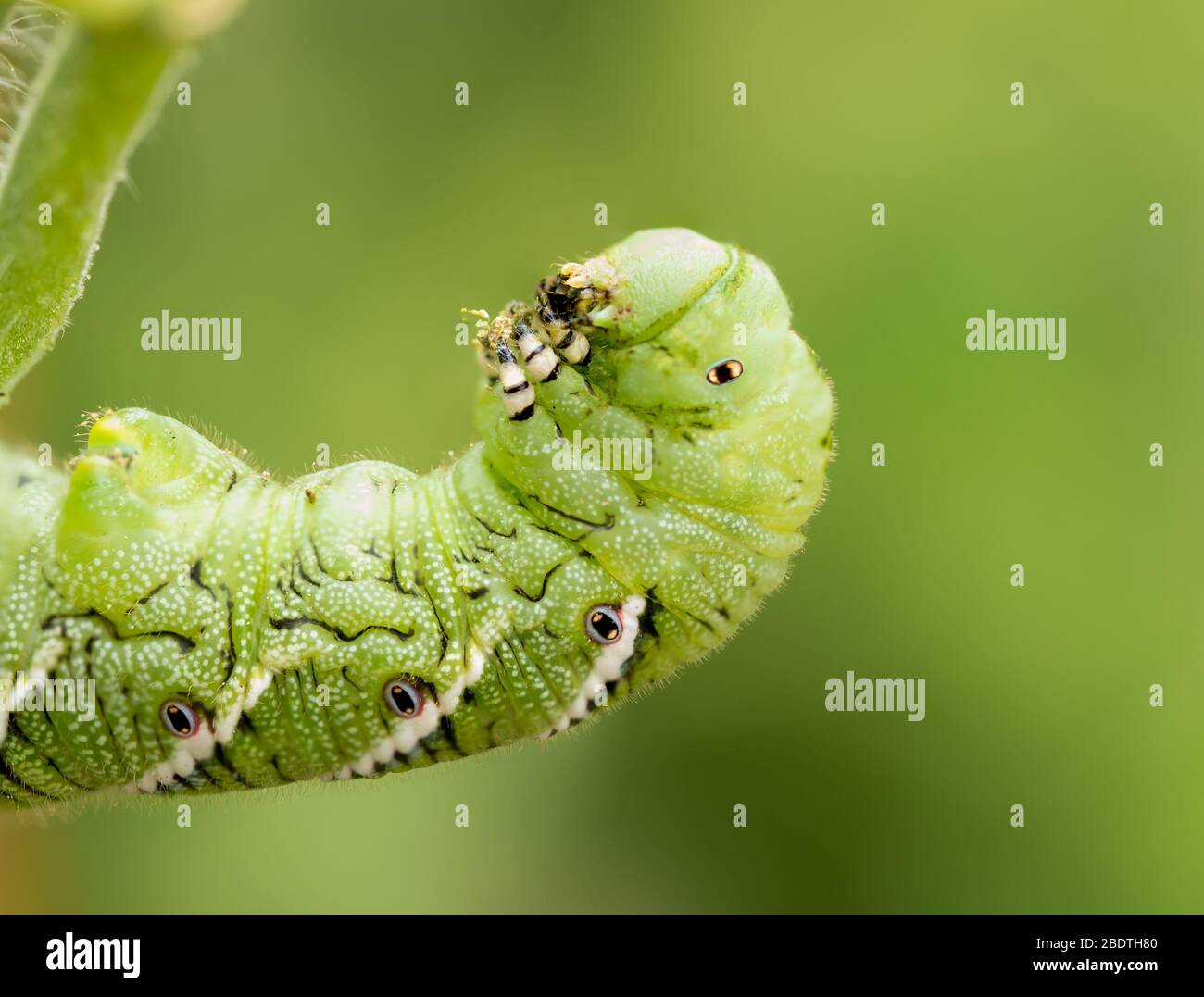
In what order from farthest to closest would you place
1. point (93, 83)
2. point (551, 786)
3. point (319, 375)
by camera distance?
point (551, 786) < point (319, 375) < point (93, 83)

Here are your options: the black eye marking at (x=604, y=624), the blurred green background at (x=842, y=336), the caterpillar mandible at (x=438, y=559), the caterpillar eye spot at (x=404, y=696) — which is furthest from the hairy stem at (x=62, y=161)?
the blurred green background at (x=842, y=336)

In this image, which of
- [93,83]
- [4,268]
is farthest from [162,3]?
[4,268]

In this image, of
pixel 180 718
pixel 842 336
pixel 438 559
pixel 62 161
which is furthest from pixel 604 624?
pixel 842 336

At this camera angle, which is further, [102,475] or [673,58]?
[673,58]

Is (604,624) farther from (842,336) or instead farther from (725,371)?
(842,336)

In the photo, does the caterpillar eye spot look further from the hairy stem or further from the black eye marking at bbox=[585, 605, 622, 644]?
the hairy stem

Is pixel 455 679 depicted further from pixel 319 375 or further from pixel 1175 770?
pixel 1175 770
